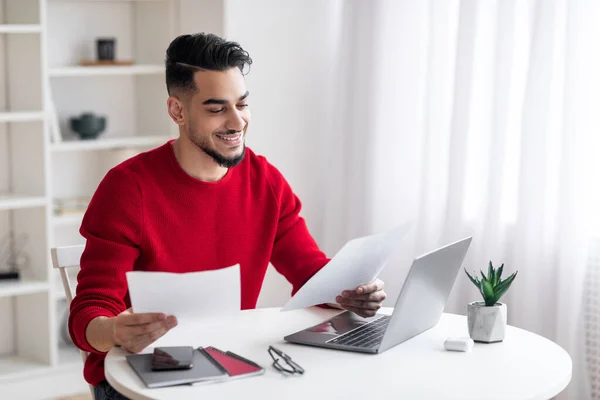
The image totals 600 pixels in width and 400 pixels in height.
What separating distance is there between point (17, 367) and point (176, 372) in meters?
Result: 2.26

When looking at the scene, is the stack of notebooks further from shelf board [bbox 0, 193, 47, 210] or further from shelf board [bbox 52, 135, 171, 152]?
shelf board [bbox 52, 135, 171, 152]

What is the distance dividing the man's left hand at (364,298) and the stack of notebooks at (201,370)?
40 centimetres

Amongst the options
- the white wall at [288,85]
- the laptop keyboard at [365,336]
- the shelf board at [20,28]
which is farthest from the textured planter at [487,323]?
the shelf board at [20,28]

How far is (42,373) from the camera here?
3709 millimetres

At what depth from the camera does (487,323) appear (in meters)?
1.94

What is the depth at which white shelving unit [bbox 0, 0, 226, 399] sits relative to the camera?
3.64 metres

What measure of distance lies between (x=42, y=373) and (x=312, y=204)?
129 centimetres

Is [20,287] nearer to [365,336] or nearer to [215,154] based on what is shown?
[215,154]

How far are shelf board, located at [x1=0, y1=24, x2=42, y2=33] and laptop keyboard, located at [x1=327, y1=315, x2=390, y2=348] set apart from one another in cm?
206

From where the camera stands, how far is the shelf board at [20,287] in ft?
11.7

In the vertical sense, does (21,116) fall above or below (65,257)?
above

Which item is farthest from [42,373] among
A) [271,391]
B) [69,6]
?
[271,391]

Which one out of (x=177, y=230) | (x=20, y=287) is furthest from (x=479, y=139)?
(x=20, y=287)

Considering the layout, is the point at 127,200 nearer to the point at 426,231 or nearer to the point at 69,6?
the point at 426,231
